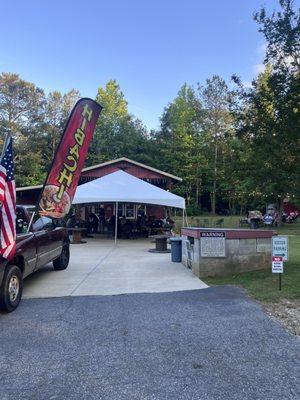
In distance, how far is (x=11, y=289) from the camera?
258 inches

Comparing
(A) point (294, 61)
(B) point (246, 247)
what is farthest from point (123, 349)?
(A) point (294, 61)

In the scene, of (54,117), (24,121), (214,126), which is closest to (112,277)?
(214,126)

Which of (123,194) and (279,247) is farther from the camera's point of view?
(123,194)

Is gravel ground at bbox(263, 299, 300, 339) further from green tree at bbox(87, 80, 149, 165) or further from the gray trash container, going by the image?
green tree at bbox(87, 80, 149, 165)

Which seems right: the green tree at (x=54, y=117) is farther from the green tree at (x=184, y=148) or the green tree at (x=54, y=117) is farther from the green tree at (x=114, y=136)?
the green tree at (x=184, y=148)

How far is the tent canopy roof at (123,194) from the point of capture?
17.4 metres

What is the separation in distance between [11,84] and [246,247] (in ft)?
154

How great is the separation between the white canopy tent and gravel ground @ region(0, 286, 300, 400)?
1048 centimetres

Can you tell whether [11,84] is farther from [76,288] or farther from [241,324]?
[241,324]

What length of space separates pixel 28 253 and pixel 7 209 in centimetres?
140

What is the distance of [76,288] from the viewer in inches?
330

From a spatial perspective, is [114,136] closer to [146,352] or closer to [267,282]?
[267,282]

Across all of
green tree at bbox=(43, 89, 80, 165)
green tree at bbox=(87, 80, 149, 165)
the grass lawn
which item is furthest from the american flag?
green tree at bbox=(43, 89, 80, 165)

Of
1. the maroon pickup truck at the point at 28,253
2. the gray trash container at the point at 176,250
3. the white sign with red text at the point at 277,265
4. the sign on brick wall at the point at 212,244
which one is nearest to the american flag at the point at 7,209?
the maroon pickup truck at the point at 28,253
